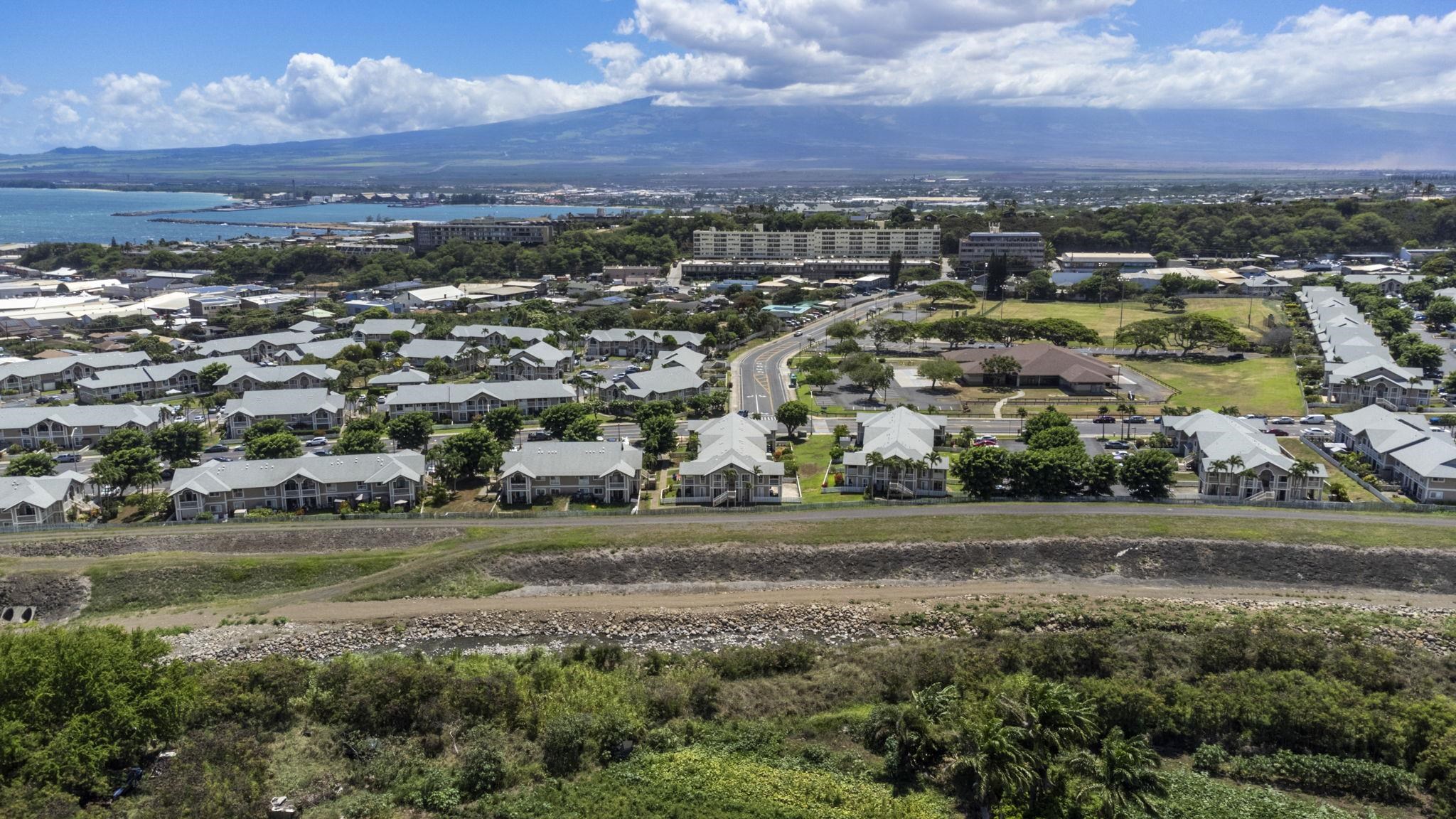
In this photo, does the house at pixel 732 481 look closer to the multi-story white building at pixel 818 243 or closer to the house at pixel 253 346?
the house at pixel 253 346

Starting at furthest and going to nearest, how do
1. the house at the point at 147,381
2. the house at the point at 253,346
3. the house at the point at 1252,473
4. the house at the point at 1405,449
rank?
1. the house at the point at 253,346
2. the house at the point at 147,381
3. the house at the point at 1252,473
4. the house at the point at 1405,449

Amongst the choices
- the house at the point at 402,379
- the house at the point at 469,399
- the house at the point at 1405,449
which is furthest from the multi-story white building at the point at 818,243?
the house at the point at 1405,449

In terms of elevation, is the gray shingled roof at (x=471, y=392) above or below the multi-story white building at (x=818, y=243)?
below

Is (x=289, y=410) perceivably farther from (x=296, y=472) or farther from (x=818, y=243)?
(x=818, y=243)

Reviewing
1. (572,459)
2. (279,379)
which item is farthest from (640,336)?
(572,459)

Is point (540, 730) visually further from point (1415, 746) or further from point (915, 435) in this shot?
point (915, 435)

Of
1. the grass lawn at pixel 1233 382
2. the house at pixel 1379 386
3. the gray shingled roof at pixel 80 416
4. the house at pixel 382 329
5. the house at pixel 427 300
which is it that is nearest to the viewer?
the gray shingled roof at pixel 80 416
